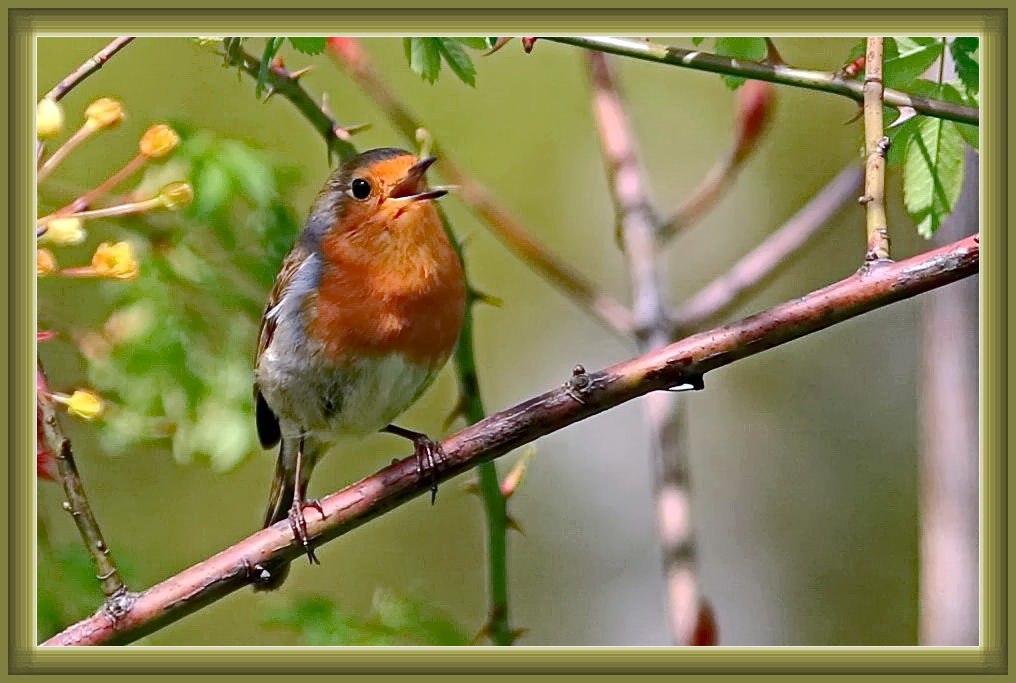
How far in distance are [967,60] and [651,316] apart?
2.91 feet

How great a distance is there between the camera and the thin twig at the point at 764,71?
5.73ft

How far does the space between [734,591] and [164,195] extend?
148 centimetres

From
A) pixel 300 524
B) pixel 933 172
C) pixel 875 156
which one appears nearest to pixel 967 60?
pixel 933 172

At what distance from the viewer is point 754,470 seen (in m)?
3.06

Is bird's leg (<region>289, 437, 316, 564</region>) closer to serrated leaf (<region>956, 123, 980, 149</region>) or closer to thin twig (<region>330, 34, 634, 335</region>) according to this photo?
thin twig (<region>330, 34, 634, 335</region>)

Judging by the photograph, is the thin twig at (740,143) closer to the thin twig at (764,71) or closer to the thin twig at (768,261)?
the thin twig at (768,261)

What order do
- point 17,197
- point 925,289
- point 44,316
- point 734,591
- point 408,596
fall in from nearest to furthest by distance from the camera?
point 925,289, point 17,197, point 44,316, point 408,596, point 734,591

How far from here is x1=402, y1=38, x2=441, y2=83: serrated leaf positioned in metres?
1.74

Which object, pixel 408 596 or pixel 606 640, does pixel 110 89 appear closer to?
pixel 408 596

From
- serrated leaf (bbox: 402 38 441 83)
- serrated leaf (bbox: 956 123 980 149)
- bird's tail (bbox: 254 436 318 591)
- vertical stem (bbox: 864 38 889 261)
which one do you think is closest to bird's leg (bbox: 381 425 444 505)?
bird's tail (bbox: 254 436 318 591)

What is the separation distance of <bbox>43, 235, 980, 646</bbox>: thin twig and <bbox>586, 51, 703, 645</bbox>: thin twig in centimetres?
57

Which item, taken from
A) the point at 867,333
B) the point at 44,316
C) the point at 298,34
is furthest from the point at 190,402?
the point at 867,333

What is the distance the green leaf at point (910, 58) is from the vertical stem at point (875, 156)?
7 centimetres

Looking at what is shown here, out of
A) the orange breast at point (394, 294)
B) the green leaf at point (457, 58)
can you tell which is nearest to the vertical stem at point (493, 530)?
the orange breast at point (394, 294)
